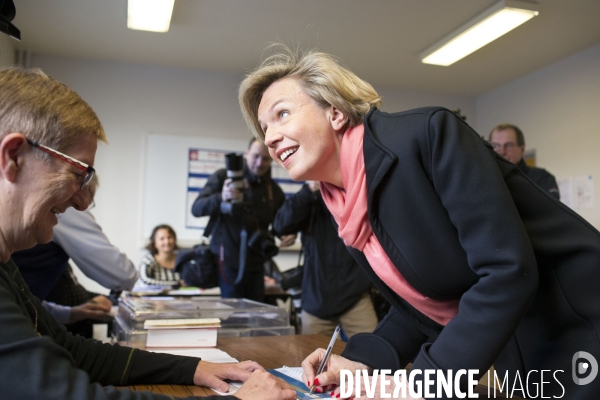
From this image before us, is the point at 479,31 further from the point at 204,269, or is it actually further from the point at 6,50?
the point at 6,50

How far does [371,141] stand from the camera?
971 millimetres

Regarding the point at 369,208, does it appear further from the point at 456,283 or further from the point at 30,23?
the point at 30,23

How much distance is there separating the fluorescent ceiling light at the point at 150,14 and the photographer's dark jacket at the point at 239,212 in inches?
54.7

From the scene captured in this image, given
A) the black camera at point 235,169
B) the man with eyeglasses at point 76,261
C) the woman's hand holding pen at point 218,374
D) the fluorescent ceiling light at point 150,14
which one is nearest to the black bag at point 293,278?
the black camera at point 235,169

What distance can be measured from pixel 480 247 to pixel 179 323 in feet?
3.02

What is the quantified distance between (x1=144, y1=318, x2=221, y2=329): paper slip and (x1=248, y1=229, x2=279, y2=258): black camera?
60.1 inches

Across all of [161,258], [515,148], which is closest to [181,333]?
[515,148]

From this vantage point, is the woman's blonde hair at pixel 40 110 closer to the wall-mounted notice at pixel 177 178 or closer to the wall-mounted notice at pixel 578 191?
the wall-mounted notice at pixel 177 178

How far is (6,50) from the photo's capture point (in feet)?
14.4

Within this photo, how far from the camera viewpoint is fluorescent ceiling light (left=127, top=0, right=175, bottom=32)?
12.4 feet

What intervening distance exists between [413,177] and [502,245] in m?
0.19

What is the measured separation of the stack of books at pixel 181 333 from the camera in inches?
56.7

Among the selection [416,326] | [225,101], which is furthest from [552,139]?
[416,326]

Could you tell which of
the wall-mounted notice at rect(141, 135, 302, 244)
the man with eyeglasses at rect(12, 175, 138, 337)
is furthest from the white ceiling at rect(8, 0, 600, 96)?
the man with eyeglasses at rect(12, 175, 138, 337)
